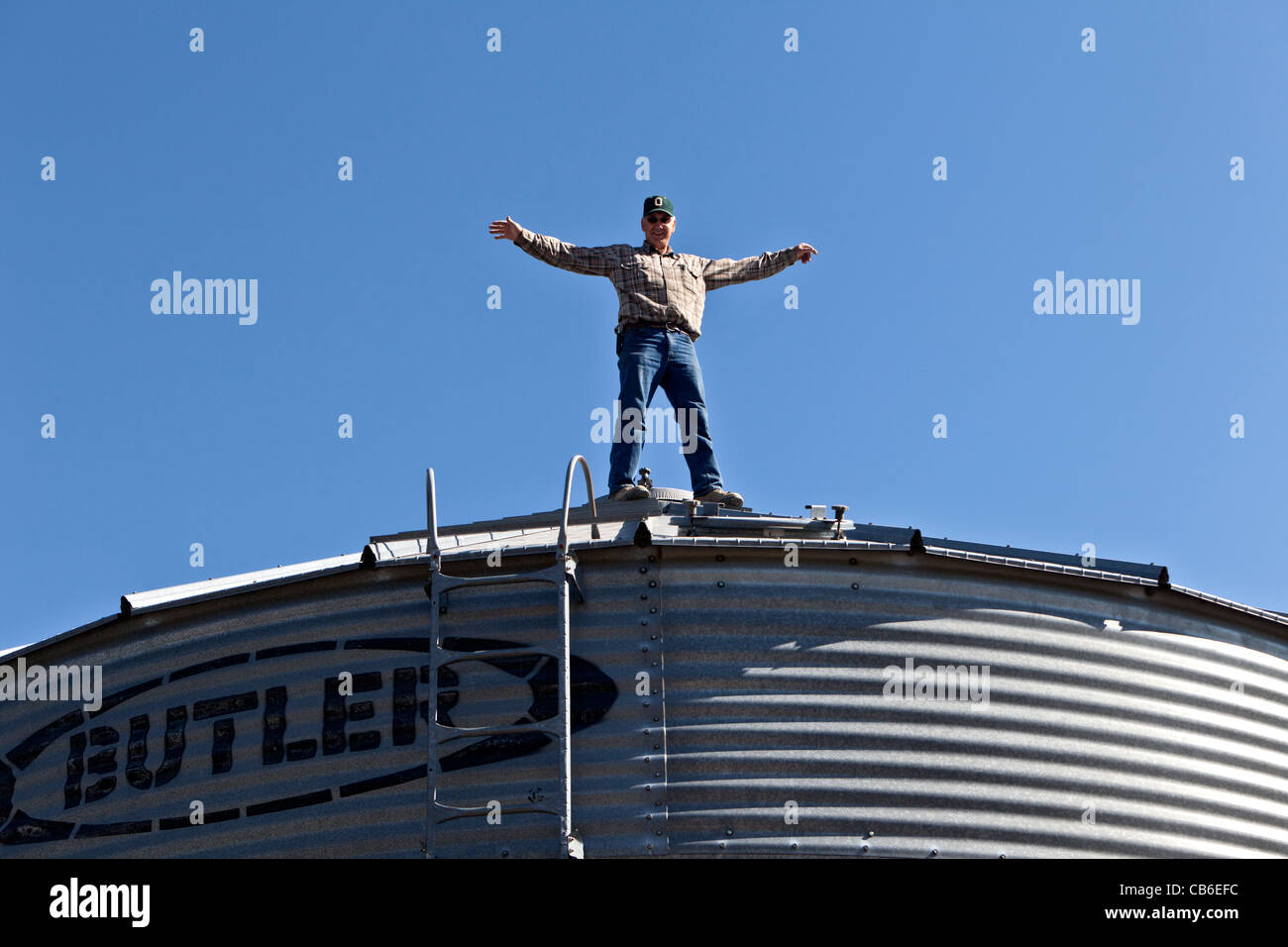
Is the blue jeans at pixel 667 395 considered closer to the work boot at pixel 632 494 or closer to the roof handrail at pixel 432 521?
the work boot at pixel 632 494

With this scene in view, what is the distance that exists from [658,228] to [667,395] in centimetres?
163

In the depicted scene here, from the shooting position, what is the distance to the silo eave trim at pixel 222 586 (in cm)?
1209

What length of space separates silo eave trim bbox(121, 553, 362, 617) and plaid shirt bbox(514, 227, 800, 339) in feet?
13.5

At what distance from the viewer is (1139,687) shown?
11906 millimetres

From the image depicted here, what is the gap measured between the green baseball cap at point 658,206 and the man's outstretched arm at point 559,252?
61 cm

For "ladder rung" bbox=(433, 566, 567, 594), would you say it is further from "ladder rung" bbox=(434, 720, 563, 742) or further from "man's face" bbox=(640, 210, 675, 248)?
"man's face" bbox=(640, 210, 675, 248)

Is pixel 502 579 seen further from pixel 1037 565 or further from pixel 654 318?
pixel 654 318

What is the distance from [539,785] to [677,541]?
1916 mm

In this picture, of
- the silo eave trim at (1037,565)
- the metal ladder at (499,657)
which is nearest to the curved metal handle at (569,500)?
the metal ladder at (499,657)

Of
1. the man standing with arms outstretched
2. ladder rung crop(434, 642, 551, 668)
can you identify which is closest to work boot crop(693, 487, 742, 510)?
the man standing with arms outstretched

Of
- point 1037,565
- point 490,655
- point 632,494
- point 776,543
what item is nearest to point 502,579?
point 490,655

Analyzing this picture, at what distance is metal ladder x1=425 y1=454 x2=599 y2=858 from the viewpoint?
10633 mm

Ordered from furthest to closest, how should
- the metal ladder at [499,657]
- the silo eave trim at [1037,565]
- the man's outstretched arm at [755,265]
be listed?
the man's outstretched arm at [755,265], the silo eave trim at [1037,565], the metal ladder at [499,657]
